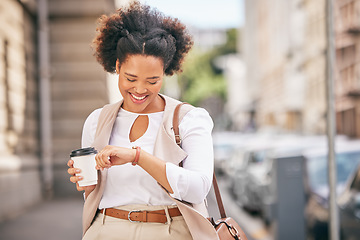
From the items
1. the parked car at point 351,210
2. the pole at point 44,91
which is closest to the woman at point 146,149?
the parked car at point 351,210

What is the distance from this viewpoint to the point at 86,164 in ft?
7.05

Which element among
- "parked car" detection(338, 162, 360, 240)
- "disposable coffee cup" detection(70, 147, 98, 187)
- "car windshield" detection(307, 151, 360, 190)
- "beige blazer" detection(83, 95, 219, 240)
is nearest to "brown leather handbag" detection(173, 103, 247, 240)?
"beige blazer" detection(83, 95, 219, 240)

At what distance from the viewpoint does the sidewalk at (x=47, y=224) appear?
25.9 feet

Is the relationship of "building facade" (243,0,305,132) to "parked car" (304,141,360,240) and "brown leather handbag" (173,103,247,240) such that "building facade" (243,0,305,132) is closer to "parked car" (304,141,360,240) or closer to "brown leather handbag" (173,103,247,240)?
"parked car" (304,141,360,240)

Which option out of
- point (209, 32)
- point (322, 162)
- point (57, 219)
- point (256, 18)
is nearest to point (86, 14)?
point (57, 219)

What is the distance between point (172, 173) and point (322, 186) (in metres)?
5.73

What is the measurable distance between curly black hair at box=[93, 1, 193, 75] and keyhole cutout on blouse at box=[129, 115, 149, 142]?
9.8 inches

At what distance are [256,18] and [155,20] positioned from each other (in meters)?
53.8

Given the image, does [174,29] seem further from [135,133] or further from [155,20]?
[135,133]

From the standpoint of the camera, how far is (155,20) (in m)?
2.33

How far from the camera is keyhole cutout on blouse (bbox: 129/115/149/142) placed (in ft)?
7.70

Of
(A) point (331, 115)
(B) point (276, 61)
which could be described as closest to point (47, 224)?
(A) point (331, 115)

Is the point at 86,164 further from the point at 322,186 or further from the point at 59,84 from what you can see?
the point at 59,84

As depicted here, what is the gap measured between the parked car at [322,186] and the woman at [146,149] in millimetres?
4141
